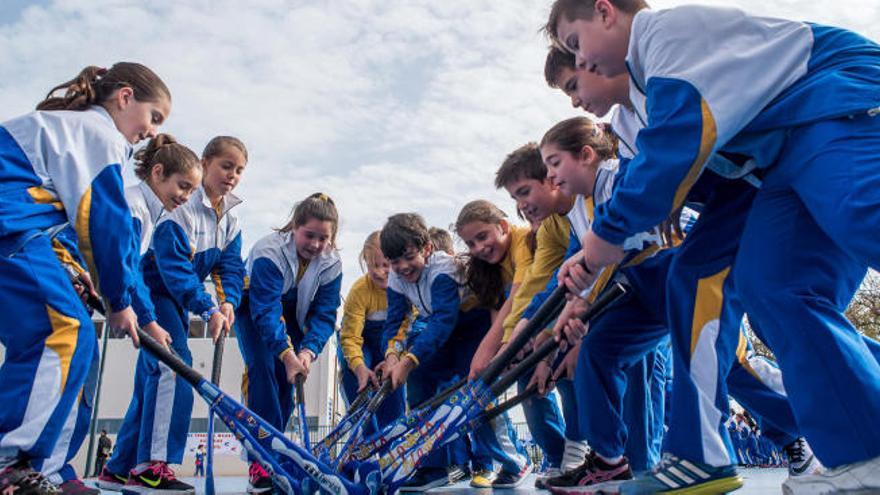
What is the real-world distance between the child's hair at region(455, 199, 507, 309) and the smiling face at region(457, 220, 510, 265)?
0.06 meters

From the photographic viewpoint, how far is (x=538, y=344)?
3469 millimetres

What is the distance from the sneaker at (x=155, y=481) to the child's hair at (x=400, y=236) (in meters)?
2.10

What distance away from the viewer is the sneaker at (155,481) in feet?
11.2

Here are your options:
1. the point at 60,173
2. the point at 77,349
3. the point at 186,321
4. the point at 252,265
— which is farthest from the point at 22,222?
the point at 252,265

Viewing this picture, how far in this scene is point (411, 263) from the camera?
16.3 ft

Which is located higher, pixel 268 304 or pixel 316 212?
pixel 316 212

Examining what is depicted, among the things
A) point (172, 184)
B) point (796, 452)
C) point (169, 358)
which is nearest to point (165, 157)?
point (172, 184)

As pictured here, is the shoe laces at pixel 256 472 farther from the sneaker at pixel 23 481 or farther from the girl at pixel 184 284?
the sneaker at pixel 23 481

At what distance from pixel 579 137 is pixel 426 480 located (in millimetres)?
2628

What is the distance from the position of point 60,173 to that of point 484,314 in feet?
10.7

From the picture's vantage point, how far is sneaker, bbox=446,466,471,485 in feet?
15.9

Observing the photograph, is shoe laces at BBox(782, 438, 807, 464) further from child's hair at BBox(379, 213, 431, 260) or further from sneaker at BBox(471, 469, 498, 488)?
child's hair at BBox(379, 213, 431, 260)

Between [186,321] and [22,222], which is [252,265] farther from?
[22,222]

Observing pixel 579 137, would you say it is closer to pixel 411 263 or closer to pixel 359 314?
pixel 411 263
